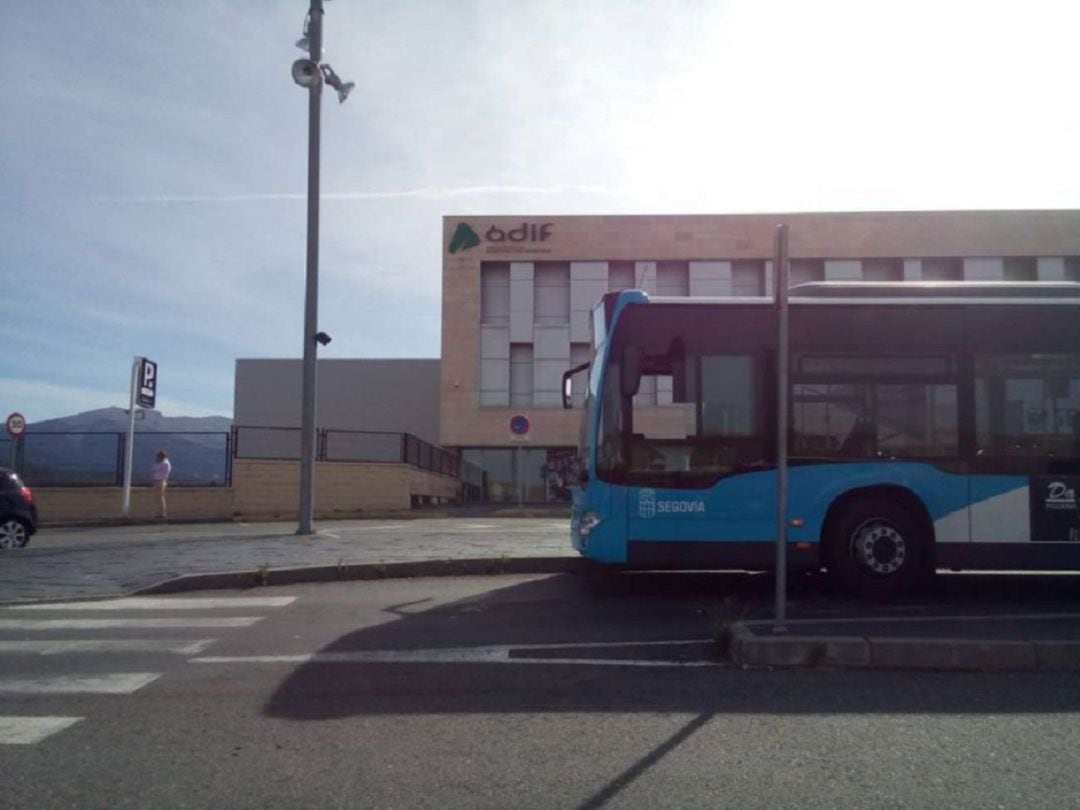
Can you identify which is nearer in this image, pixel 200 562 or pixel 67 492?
pixel 200 562

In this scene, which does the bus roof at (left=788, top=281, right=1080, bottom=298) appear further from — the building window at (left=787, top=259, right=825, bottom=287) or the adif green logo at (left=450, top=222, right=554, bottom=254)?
the adif green logo at (left=450, top=222, right=554, bottom=254)

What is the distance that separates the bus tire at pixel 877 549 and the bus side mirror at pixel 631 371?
2.36 meters

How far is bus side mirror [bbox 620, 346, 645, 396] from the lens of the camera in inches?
367

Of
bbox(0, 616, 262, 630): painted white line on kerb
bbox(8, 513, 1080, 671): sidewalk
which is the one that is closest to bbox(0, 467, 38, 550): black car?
bbox(8, 513, 1080, 671): sidewalk

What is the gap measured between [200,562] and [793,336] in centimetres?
727

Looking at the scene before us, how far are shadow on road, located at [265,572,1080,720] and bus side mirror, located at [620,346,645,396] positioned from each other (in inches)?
84.5

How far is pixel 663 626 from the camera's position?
7734 mm

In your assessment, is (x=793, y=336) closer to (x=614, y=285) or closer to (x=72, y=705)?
(x=72, y=705)

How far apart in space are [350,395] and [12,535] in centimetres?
4175

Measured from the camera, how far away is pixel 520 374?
42031mm

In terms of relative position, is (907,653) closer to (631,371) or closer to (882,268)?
(631,371)

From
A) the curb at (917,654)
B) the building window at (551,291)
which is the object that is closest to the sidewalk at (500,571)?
the curb at (917,654)

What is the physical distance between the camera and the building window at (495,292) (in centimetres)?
4222

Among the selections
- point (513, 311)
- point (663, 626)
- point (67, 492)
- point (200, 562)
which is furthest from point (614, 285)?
point (663, 626)
